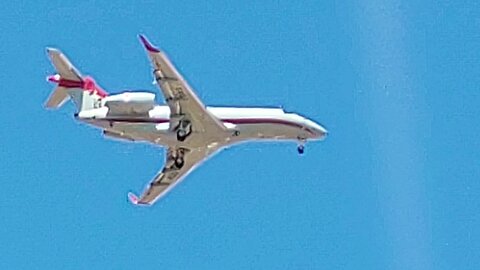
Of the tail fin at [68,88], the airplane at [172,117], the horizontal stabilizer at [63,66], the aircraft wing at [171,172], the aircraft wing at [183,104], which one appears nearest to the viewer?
the aircraft wing at [183,104]

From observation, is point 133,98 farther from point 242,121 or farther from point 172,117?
point 242,121

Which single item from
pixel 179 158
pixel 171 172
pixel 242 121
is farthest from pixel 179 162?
pixel 242 121

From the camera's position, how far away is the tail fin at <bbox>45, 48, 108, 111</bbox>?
12675 centimetres

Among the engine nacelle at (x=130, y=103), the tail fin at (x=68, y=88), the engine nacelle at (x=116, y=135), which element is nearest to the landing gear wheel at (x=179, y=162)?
the engine nacelle at (x=116, y=135)

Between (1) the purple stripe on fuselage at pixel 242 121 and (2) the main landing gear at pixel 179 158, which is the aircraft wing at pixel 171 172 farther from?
(1) the purple stripe on fuselage at pixel 242 121

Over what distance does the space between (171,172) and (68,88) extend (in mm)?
11359

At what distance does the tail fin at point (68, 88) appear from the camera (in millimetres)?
126750

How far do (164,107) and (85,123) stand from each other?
237 inches

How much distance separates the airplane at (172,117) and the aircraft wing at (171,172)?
5.9 inches

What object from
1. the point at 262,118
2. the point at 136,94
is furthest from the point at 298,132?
the point at 136,94

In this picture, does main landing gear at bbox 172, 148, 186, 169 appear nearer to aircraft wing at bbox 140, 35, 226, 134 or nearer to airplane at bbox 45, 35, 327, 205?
airplane at bbox 45, 35, 327, 205

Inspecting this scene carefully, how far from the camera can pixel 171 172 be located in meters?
132

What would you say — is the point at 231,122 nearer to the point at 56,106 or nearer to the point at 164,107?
the point at 164,107

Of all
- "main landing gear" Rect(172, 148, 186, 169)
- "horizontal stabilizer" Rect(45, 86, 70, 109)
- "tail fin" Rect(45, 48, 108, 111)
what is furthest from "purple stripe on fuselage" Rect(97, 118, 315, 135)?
"main landing gear" Rect(172, 148, 186, 169)
